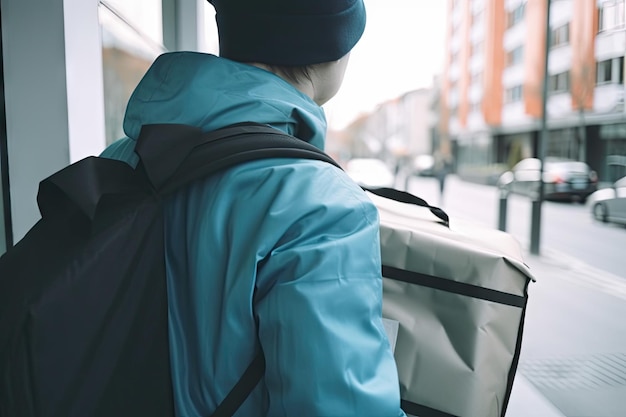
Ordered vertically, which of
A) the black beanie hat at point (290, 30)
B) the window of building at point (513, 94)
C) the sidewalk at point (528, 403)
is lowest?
the sidewalk at point (528, 403)

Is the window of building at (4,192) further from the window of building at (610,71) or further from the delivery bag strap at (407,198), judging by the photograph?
the window of building at (610,71)

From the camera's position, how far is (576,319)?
1.52 metres

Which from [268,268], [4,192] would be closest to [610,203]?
[268,268]

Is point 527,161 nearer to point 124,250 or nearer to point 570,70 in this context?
point 570,70

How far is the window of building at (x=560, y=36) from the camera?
4.75 ft

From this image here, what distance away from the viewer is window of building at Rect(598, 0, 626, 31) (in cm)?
126

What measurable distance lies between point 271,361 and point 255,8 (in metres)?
0.50

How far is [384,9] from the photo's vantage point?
6.75 ft

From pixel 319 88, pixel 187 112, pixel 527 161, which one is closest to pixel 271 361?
pixel 187 112

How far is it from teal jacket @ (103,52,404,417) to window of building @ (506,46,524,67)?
1361 mm

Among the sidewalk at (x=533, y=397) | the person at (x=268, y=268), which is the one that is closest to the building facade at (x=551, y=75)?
the sidewalk at (x=533, y=397)

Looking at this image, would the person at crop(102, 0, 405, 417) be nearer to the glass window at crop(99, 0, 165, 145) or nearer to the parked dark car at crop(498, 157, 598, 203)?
the parked dark car at crop(498, 157, 598, 203)

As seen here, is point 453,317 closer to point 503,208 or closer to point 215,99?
point 215,99

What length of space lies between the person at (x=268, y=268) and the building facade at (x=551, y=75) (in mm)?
945
